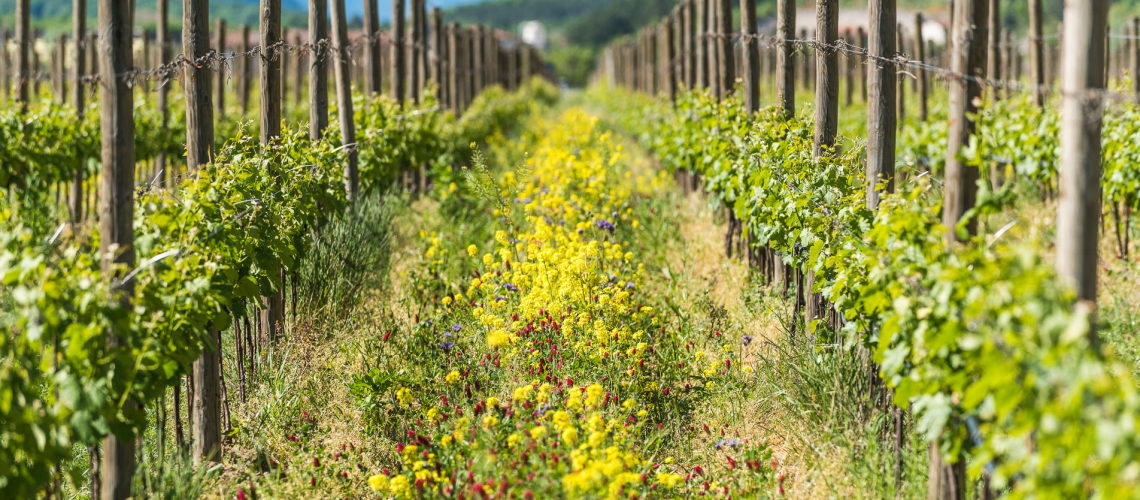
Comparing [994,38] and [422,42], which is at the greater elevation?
[422,42]

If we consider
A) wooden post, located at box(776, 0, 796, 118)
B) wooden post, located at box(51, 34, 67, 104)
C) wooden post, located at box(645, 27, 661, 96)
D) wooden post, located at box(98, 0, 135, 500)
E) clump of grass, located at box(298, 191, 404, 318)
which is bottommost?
clump of grass, located at box(298, 191, 404, 318)

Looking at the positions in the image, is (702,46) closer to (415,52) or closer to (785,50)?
(415,52)

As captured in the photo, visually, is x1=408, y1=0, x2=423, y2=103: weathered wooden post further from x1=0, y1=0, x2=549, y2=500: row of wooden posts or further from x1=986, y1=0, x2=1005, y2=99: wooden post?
x1=986, y1=0, x2=1005, y2=99: wooden post

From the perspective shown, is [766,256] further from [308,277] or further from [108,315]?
[108,315]

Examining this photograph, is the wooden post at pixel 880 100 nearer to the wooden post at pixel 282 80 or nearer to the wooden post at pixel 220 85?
the wooden post at pixel 282 80

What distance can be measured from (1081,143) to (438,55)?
13970 millimetres

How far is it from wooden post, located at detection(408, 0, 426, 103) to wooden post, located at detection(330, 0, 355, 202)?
464cm

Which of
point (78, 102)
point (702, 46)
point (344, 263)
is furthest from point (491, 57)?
point (344, 263)

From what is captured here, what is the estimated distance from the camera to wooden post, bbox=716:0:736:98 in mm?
9320

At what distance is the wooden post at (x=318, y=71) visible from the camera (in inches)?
249

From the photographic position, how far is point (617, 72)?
148 ft

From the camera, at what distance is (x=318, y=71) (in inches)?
249

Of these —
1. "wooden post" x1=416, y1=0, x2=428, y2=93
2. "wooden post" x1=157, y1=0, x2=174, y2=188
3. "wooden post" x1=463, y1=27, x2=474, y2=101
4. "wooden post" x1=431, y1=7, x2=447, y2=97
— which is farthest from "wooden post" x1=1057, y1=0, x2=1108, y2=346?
"wooden post" x1=463, y1=27, x2=474, y2=101

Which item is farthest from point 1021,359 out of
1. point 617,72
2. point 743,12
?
point 617,72
